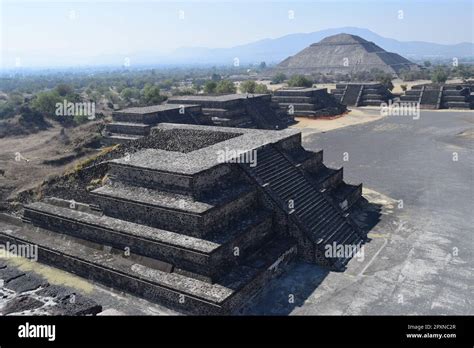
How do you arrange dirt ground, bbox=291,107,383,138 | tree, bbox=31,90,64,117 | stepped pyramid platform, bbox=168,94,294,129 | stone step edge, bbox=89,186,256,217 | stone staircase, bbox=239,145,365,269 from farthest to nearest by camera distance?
tree, bbox=31,90,64,117 → dirt ground, bbox=291,107,383,138 → stepped pyramid platform, bbox=168,94,294,129 → stone staircase, bbox=239,145,365,269 → stone step edge, bbox=89,186,256,217

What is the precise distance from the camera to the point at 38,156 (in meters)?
31.4

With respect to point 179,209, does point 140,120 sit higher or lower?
higher

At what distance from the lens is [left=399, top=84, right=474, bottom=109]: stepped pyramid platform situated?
52500 mm

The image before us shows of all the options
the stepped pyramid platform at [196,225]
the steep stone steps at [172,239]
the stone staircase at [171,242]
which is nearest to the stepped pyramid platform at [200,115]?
the stepped pyramid platform at [196,225]

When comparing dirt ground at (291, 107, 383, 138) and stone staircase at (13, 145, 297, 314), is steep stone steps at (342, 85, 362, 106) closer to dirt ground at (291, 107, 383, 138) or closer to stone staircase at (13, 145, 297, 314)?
dirt ground at (291, 107, 383, 138)

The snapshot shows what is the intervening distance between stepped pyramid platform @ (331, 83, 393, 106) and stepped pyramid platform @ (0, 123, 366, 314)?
4394 cm

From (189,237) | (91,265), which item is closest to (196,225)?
(189,237)

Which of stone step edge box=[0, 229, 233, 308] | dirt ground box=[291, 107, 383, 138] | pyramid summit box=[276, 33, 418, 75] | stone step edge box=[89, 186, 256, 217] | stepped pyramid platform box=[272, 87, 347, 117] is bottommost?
stone step edge box=[0, 229, 233, 308]

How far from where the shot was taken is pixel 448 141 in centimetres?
3300

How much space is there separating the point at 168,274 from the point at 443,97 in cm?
5203

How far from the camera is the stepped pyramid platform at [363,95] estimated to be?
189 ft

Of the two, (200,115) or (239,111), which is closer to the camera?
(200,115)

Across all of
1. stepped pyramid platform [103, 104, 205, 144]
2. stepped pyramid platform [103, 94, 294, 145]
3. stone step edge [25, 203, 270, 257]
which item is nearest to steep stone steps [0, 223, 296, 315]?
stone step edge [25, 203, 270, 257]

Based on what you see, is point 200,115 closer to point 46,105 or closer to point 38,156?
point 38,156
